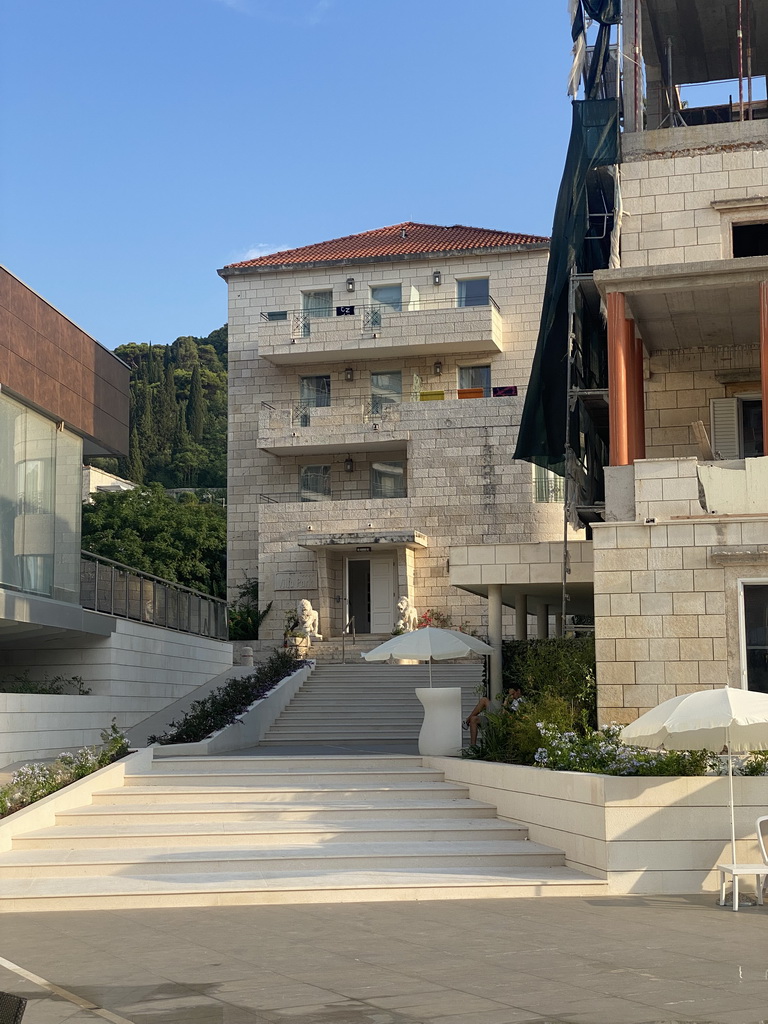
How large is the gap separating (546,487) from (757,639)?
67.4 ft

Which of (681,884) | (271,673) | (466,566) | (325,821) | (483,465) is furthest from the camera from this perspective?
(483,465)

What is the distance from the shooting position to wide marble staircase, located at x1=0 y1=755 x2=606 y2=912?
11.5 metres

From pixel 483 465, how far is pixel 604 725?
825 inches

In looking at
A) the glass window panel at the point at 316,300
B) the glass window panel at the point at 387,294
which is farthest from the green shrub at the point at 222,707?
the glass window panel at the point at 316,300

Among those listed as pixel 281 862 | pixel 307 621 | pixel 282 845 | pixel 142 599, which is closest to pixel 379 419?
pixel 307 621

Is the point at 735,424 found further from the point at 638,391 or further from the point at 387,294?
the point at 387,294

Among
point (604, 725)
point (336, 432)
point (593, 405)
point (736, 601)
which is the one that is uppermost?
point (336, 432)

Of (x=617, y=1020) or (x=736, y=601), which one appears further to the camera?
(x=736, y=601)

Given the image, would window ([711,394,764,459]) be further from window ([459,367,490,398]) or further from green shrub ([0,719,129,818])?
window ([459,367,490,398])

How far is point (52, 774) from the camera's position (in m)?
15.2

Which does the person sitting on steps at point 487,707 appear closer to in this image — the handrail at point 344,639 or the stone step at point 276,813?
the stone step at point 276,813

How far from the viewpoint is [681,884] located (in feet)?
37.9

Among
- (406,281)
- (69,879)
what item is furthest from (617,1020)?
(406,281)

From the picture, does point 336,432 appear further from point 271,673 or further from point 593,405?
point 593,405
